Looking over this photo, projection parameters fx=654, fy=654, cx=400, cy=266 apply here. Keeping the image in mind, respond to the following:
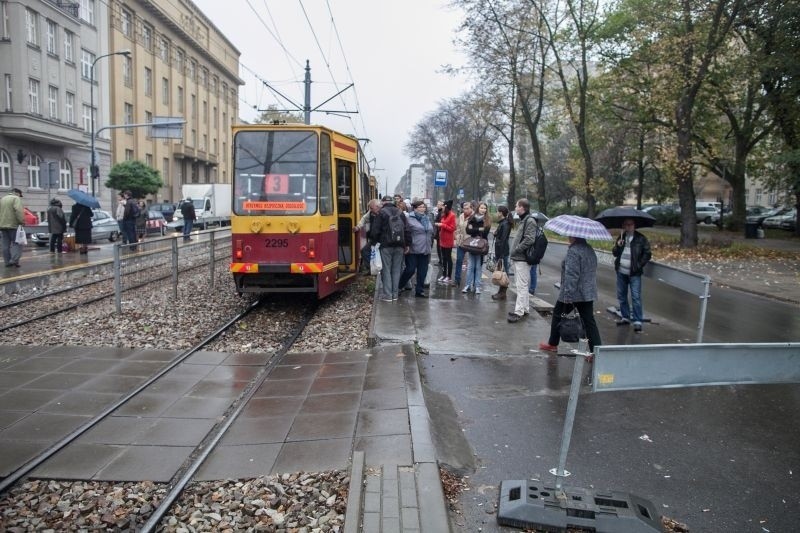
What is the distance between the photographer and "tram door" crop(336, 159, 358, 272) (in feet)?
40.0

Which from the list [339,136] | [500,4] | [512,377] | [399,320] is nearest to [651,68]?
[500,4]

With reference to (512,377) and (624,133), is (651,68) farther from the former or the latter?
(512,377)

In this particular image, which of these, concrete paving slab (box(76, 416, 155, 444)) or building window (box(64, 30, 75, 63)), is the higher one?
building window (box(64, 30, 75, 63))

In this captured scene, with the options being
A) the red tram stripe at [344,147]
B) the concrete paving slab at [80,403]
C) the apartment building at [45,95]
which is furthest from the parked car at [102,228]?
the concrete paving slab at [80,403]

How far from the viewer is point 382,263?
36.5 feet

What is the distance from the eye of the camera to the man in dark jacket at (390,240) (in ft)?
35.8

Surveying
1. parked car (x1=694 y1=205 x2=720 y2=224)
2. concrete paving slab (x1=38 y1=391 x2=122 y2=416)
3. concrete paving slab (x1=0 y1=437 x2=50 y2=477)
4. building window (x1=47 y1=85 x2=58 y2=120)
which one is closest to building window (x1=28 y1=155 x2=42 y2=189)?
building window (x1=47 y1=85 x2=58 y2=120)

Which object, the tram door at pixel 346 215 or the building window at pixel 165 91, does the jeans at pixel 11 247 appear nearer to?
the tram door at pixel 346 215

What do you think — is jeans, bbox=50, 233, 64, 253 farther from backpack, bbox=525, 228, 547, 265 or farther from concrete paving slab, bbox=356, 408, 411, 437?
concrete paving slab, bbox=356, 408, 411, 437

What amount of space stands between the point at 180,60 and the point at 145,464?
60071 millimetres

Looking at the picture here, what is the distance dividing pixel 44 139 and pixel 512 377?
120ft

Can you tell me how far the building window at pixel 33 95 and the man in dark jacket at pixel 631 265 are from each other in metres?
34.6

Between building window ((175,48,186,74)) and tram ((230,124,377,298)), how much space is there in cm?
5226

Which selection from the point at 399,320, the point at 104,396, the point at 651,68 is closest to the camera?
the point at 104,396
